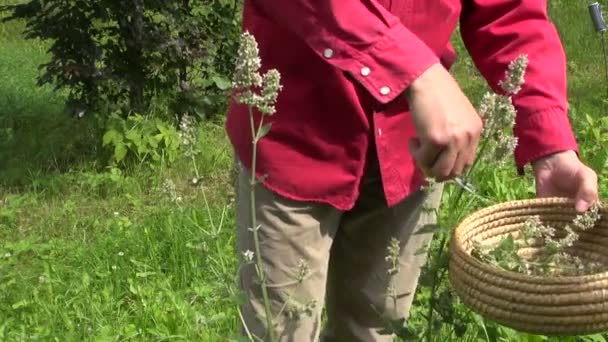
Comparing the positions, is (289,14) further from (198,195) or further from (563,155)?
(198,195)

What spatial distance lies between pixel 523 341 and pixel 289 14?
5.79 ft

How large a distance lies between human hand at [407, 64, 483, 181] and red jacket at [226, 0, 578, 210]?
39 centimetres

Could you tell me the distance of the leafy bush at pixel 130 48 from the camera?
19.0ft

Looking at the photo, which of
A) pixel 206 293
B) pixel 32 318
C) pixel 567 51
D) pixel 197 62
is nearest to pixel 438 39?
pixel 206 293

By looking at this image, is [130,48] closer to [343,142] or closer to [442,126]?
[343,142]

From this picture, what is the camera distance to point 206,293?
12.0 ft

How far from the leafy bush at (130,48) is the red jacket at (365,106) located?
3.77 metres

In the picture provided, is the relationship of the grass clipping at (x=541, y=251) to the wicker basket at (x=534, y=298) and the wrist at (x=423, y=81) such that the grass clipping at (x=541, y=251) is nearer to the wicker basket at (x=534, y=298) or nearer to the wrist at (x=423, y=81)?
the wicker basket at (x=534, y=298)

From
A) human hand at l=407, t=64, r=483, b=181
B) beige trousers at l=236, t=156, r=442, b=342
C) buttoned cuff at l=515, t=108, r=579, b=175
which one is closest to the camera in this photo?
human hand at l=407, t=64, r=483, b=181

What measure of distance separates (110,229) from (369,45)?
3.27 metres

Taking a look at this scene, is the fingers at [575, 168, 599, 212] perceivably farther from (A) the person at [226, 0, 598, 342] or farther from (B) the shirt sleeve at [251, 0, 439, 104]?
(B) the shirt sleeve at [251, 0, 439, 104]

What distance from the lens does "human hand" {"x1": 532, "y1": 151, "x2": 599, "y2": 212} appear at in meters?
1.91

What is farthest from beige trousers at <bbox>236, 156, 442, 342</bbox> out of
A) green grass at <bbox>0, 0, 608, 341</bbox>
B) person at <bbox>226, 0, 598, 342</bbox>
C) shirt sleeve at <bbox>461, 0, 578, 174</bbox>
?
shirt sleeve at <bbox>461, 0, 578, 174</bbox>

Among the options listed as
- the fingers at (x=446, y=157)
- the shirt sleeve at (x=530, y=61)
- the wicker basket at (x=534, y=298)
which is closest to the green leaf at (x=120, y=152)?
the shirt sleeve at (x=530, y=61)
